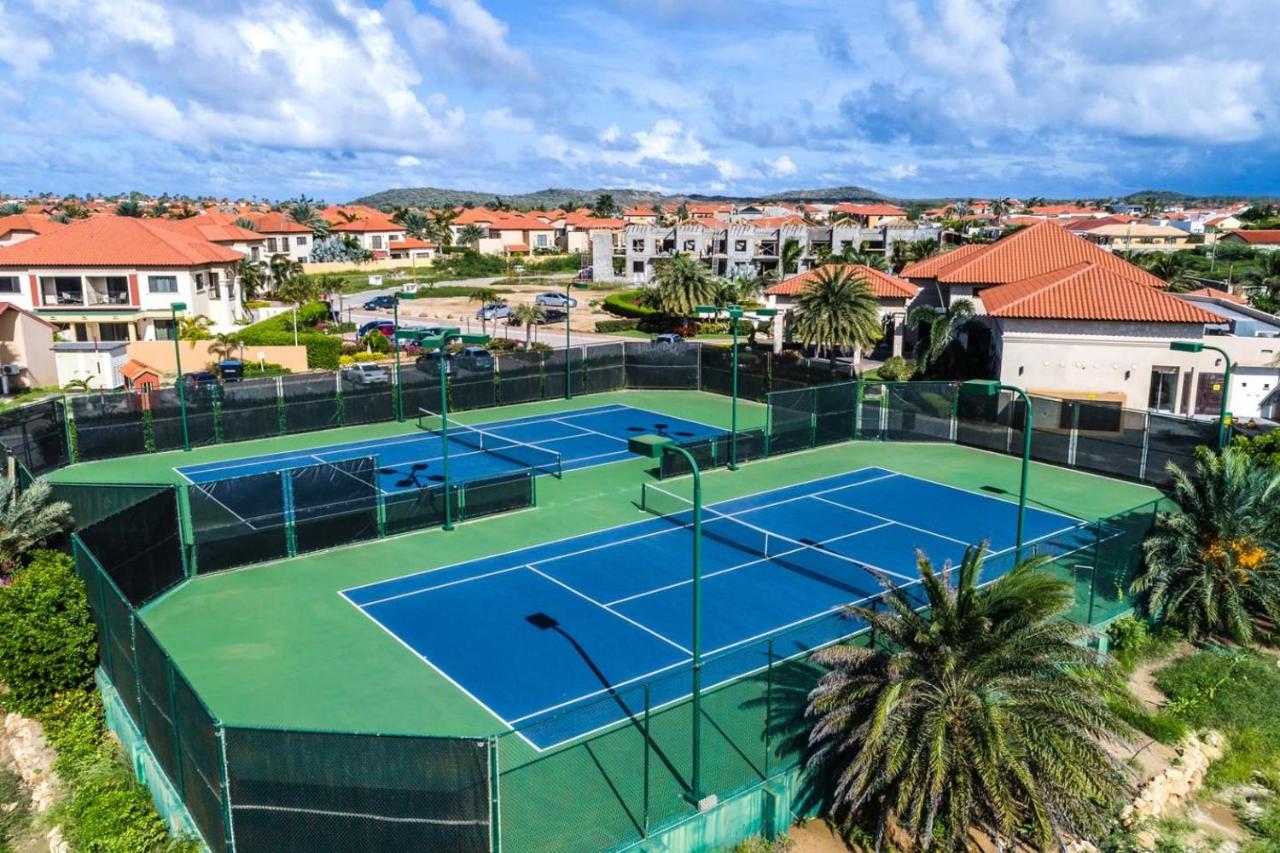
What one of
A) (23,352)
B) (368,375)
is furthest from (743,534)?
(23,352)

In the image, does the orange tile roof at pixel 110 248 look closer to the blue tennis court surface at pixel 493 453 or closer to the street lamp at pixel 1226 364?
the blue tennis court surface at pixel 493 453

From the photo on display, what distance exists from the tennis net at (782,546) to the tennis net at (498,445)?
436cm

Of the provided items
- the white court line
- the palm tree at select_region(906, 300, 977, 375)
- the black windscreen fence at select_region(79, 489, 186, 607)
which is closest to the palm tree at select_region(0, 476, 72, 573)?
the black windscreen fence at select_region(79, 489, 186, 607)

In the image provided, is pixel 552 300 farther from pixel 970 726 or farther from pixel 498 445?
pixel 970 726

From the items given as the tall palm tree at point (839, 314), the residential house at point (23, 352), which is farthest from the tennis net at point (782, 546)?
the residential house at point (23, 352)

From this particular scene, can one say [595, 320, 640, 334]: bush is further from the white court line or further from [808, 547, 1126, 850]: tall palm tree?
[808, 547, 1126, 850]: tall palm tree

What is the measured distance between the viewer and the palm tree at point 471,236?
124062mm

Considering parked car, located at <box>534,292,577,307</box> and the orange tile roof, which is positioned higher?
the orange tile roof

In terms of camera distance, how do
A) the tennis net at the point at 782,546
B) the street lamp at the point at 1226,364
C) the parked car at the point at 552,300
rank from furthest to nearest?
the parked car at the point at 552,300, the street lamp at the point at 1226,364, the tennis net at the point at 782,546

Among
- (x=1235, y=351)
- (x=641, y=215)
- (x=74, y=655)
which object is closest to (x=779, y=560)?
(x=74, y=655)

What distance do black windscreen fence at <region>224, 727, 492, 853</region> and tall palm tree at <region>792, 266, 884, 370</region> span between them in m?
36.2

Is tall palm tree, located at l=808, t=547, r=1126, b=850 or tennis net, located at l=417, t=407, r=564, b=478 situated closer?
tall palm tree, located at l=808, t=547, r=1126, b=850

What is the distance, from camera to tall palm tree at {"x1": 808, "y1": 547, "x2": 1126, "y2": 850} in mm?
12914

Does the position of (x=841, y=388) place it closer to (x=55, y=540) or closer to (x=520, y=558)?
(x=520, y=558)
